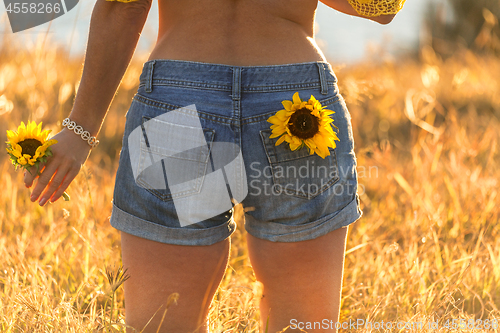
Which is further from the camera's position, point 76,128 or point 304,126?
point 76,128

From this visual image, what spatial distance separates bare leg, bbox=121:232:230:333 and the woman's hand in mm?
251

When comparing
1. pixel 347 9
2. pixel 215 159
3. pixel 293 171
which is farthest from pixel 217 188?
pixel 347 9

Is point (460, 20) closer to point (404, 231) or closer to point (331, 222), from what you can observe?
point (404, 231)

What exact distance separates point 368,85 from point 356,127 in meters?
3.28

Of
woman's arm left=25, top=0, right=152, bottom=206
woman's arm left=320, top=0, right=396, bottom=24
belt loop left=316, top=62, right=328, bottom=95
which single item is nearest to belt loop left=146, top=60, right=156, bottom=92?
woman's arm left=25, top=0, right=152, bottom=206

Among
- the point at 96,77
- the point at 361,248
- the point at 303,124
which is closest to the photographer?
the point at 303,124

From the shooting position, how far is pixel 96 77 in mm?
1252

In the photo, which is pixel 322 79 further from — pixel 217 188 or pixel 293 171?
pixel 217 188

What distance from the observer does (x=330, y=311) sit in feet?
4.29

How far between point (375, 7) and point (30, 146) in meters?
1.12

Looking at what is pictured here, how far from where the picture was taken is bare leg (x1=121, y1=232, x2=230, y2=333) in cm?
121

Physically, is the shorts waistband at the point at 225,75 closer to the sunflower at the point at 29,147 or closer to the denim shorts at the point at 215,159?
the denim shorts at the point at 215,159

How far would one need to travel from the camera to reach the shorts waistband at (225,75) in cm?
117

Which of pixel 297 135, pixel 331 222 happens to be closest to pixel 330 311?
pixel 331 222
